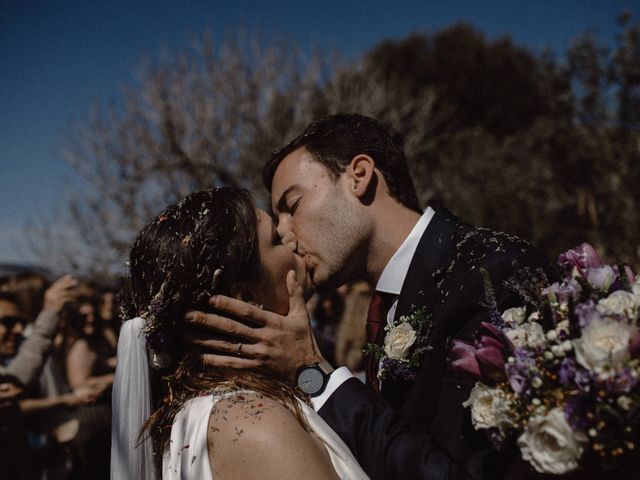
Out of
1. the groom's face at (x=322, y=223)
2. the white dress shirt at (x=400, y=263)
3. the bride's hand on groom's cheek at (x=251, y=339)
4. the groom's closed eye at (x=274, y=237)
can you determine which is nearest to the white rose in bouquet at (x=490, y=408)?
the bride's hand on groom's cheek at (x=251, y=339)

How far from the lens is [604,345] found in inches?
60.7

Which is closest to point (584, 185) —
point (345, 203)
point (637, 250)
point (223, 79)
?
point (637, 250)

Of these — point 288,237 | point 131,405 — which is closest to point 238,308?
point 131,405

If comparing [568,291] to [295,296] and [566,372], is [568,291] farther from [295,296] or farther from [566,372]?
[295,296]

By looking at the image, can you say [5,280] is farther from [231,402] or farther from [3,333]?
[231,402]

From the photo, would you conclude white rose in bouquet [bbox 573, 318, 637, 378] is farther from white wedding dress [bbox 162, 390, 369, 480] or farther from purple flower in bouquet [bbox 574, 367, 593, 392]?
white wedding dress [bbox 162, 390, 369, 480]

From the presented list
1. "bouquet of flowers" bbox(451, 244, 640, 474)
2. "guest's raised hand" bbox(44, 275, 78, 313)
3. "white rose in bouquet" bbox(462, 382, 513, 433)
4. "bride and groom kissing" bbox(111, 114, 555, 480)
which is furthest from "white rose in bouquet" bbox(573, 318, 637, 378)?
"guest's raised hand" bbox(44, 275, 78, 313)

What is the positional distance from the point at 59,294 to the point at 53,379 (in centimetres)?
84

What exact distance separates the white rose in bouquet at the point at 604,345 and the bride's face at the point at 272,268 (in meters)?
1.34

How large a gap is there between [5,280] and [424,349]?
4.54 m

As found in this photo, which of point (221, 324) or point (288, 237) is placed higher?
point (288, 237)

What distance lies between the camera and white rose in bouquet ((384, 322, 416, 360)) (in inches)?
102

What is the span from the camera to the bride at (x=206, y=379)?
1.99 metres

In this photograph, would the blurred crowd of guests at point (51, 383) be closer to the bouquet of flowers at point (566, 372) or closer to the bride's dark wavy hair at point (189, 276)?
the bride's dark wavy hair at point (189, 276)
